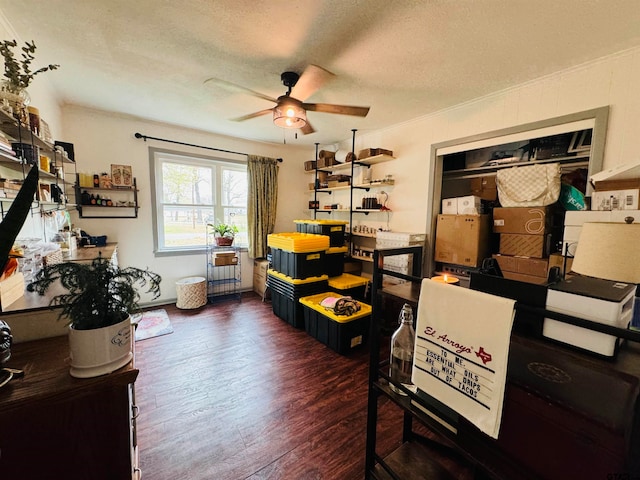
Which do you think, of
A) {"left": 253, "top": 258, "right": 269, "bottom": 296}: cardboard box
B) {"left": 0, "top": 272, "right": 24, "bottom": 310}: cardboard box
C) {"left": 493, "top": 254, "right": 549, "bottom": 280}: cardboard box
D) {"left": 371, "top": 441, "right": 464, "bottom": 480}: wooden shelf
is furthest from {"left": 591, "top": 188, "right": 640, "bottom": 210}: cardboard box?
{"left": 253, "top": 258, "right": 269, "bottom": 296}: cardboard box

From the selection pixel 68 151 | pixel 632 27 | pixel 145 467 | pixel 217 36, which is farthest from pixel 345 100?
pixel 145 467

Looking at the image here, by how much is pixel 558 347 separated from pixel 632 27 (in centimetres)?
220

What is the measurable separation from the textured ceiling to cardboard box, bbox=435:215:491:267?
1.23 metres

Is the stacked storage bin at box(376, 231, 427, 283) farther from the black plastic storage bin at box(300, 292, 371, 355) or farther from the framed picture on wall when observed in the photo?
the framed picture on wall

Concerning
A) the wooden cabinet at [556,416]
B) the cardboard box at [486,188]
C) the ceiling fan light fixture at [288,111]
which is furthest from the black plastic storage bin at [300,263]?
the wooden cabinet at [556,416]

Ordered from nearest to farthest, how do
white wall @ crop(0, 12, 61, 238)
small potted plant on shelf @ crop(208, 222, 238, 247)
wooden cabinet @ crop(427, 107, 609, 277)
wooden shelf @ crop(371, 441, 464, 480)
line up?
wooden shelf @ crop(371, 441, 464, 480) → white wall @ crop(0, 12, 61, 238) → wooden cabinet @ crop(427, 107, 609, 277) → small potted plant on shelf @ crop(208, 222, 238, 247)

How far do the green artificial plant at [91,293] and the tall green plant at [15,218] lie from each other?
11cm

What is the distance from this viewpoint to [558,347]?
0.74m

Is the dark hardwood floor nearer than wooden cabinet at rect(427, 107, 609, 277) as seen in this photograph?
Yes

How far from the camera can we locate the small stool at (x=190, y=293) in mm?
3539

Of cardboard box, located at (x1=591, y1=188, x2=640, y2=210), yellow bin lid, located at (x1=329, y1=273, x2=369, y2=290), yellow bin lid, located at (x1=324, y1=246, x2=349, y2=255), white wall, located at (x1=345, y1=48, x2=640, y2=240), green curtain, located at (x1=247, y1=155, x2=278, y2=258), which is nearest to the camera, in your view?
cardboard box, located at (x1=591, y1=188, x2=640, y2=210)

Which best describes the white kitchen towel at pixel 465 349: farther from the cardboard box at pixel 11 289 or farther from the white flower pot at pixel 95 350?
the cardboard box at pixel 11 289

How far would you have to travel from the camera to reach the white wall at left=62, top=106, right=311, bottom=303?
3.15 meters

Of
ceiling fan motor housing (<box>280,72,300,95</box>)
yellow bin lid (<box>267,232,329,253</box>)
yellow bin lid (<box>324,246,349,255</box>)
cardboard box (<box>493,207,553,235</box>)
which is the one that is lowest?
yellow bin lid (<box>324,246,349,255</box>)
